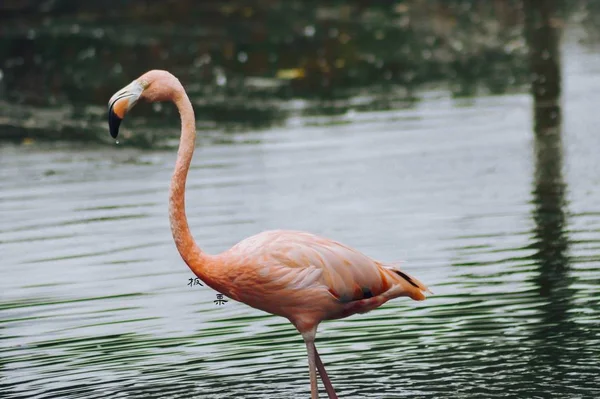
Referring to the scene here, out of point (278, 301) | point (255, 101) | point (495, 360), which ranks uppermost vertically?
point (255, 101)

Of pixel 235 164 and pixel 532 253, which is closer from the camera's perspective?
pixel 532 253

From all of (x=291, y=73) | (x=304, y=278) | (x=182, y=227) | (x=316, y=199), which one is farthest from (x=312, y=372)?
(x=291, y=73)

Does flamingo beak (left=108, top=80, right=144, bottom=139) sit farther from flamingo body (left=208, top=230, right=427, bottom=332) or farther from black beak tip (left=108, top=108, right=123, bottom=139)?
flamingo body (left=208, top=230, right=427, bottom=332)

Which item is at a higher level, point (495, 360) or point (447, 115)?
point (447, 115)

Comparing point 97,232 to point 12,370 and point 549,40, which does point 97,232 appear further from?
point 549,40

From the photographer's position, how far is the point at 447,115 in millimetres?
14898

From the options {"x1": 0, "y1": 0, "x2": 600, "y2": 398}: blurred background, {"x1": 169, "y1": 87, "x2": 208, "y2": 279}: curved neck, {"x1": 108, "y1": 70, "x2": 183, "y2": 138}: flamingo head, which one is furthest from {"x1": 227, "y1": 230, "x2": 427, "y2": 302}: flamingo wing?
{"x1": 108, "y1": 70, "x2": 183, "y2": 138}: flamingo head

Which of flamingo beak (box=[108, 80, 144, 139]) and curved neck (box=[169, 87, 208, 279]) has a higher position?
flamingo beak (box=[108, 80, 144, 139])

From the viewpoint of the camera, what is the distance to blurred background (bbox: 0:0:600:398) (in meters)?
7.16

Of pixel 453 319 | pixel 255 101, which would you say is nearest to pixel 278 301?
pixel 453 319

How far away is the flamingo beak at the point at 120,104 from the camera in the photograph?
5.98 m

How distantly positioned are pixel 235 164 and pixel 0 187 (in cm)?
→ 227

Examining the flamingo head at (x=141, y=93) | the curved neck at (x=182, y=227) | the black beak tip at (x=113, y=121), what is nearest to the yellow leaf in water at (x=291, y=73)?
the flamingo head at (x=141, y=93)

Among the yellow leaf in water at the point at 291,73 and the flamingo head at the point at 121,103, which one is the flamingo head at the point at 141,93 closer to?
the flamingo head at the point at 121,103
